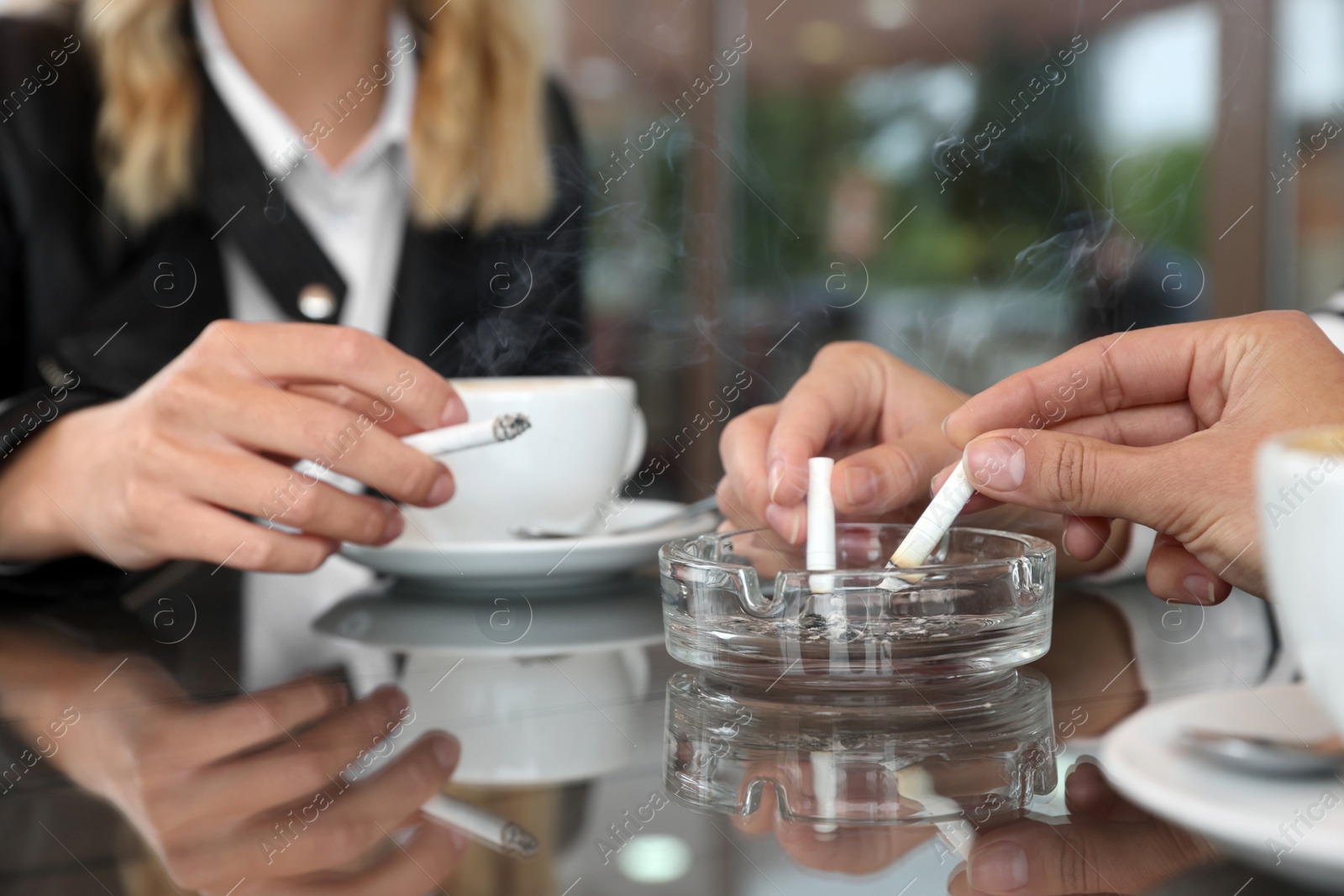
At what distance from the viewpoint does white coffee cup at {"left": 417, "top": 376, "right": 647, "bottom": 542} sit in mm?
650

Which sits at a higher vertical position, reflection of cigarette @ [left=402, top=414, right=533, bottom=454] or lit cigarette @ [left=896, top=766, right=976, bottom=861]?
lit cigarette @ [left=896, top=766, right=976, bottom=861]

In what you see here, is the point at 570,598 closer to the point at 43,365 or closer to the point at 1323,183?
the point at 43,365

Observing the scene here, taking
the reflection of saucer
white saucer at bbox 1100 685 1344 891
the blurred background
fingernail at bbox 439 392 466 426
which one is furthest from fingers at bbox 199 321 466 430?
the blurred background

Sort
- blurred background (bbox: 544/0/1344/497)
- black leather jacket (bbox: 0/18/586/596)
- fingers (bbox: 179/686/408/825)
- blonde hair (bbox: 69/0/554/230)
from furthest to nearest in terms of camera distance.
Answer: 1. blurred background (bbox: 544/0/1344/497)
2. blonde hair (bbox: 69/0/554/230)
3. black leather jacket (bbox: 0/18/586/596)
4. fingers (bbox: 179/686/408/825)

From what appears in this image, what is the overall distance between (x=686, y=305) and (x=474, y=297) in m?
2.03

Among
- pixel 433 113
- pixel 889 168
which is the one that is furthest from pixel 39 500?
pixel 889 168

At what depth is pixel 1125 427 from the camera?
0.55m

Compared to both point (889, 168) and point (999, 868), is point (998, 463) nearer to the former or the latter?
point (999, 868)

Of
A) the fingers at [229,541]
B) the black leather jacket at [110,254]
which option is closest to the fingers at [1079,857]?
the fingers at [229,541]

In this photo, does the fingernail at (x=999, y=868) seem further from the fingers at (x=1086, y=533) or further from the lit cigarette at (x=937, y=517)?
the fingers at (x=1086, y=533)

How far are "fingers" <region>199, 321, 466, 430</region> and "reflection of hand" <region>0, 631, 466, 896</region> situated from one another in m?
0.19

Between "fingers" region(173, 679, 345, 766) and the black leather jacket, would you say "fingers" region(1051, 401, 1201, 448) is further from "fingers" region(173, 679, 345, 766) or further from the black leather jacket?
the black leather jacket

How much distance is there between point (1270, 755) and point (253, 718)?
33 cm

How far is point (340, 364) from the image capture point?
0.60m
